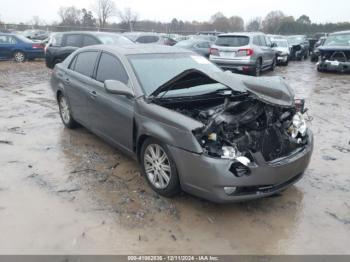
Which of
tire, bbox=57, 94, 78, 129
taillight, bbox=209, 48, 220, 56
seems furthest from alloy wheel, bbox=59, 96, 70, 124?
taillight, bbox=209, 48, 220, 56

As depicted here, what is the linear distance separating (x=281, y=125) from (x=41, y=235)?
9.09 feet

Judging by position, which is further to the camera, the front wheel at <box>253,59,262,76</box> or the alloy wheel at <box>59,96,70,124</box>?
the front wheel at <box>253,59,262,76</box>

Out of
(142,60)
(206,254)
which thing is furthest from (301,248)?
(142,60)

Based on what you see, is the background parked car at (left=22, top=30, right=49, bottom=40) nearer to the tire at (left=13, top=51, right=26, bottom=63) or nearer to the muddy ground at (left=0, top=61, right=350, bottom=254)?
the tire at (left=13, top=51, right=26, bottom=63)

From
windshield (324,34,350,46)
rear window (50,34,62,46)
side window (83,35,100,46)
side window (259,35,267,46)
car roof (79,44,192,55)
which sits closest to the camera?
car roof (79,44,192,55)

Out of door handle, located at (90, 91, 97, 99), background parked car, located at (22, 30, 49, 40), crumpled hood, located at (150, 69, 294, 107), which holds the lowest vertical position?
background parked car, located at (22, 30, 49, 40)

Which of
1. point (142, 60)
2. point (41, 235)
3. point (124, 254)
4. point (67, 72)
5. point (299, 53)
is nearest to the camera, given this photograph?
point (124, 254)

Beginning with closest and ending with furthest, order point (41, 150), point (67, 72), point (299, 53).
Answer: point (41, 150) < point (67, 72) < point (299, 53)

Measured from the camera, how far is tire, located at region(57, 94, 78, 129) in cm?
636

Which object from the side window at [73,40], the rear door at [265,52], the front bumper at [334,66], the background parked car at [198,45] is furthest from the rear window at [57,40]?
the front bumper at [334,66]

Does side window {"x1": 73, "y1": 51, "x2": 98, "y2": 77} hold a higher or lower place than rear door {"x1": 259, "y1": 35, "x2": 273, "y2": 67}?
higher

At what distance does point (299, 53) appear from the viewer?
23641 mm

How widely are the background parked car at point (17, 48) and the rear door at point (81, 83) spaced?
13.3m

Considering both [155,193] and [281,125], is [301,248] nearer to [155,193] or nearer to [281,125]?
[281,125]
